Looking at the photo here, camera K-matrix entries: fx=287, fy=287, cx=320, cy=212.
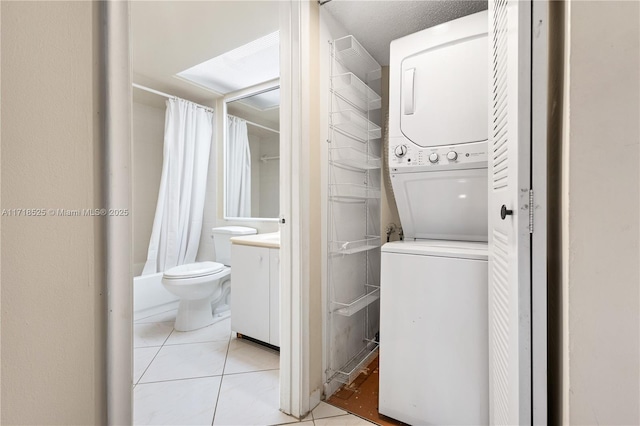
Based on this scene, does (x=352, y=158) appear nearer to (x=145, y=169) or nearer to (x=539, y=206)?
(x=539, y=206)

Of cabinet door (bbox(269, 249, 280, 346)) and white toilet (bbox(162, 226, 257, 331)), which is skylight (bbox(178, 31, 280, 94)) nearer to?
cabinet door (bbox(269, 249, 280, 346))

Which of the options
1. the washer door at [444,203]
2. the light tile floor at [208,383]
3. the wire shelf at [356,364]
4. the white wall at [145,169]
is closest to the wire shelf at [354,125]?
the washer door at [444,203]

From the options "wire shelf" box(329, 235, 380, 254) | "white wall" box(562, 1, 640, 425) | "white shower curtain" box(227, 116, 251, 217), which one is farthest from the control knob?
"white shower curtain" box(227, 116, 251, 217)

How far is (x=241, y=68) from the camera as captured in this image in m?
2.58

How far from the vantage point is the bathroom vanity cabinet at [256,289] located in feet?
6.49

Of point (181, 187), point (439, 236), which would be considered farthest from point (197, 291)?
point (439, 236)

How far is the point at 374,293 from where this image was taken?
2.00 meters

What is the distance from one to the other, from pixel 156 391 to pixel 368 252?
153 centimetres

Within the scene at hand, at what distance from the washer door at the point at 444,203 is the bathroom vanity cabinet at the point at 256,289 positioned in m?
0.90

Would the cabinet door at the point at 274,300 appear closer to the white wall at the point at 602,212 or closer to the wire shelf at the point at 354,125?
the wire shelf at the point at 354,125

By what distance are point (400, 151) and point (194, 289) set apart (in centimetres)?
185

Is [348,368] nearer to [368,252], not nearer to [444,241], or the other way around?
[368,252]

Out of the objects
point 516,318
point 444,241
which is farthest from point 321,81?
point 516,318

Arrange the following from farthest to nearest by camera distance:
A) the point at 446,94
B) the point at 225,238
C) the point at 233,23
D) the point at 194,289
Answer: the point at 225,238 → the point at 194,289 → the point at 233,23 → the point at 446,94
